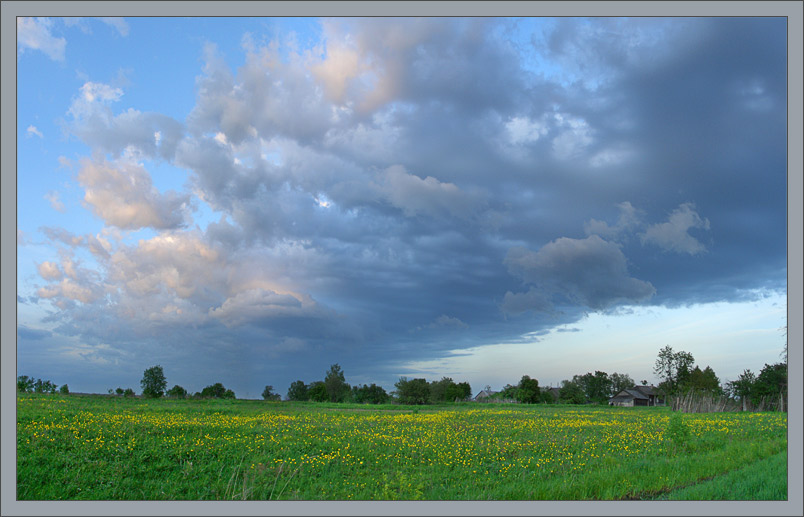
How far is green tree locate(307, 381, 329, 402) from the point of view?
33.7 meters

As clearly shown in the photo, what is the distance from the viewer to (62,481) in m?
8.59

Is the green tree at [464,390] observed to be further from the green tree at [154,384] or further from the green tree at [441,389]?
the green tree at [154,384]

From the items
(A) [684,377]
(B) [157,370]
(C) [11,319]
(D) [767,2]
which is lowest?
(A) [684,377]

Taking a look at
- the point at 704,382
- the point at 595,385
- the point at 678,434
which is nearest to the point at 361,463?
the point at 678,434

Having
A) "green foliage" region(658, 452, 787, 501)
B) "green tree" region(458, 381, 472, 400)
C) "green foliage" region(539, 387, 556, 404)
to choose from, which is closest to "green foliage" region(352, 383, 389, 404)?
"green tree" region(458, 381, 472, 400)

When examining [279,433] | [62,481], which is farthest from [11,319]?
[279,433]

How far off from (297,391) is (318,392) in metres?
3.01

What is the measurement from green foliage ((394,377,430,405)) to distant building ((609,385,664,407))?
91.3 feet

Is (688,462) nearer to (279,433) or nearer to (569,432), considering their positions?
(569,432)

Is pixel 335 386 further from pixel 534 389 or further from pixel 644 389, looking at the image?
pixel 644 389

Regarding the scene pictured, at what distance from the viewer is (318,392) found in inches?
1347

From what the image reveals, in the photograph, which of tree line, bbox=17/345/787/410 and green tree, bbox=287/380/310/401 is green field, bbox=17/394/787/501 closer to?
tree line, bbox=17/345/787/410

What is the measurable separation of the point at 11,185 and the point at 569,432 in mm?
16219

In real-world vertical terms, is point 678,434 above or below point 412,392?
above
